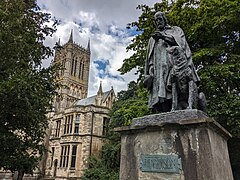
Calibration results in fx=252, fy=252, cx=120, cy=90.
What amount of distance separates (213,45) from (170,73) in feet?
31.6

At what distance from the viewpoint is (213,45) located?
1298cm

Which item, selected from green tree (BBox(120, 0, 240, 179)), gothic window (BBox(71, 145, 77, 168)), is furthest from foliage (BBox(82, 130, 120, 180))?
green tree (BBox(120, 0, 240, 179))

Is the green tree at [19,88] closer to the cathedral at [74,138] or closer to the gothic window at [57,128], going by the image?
the cathedral at [74,138]

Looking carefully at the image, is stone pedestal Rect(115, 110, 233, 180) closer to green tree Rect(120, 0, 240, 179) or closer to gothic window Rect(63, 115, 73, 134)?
green tree Rect(120, 0, 240, 179)

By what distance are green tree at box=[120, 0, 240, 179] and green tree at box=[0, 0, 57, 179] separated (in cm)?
526

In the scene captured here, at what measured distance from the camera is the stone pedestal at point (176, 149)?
3.59 m

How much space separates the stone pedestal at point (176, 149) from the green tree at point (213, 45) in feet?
22.8

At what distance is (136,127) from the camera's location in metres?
4.37

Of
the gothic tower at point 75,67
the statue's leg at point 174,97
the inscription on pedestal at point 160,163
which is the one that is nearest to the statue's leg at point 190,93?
the statue's leg at point 174,97

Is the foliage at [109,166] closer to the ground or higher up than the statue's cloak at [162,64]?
closer to the ground

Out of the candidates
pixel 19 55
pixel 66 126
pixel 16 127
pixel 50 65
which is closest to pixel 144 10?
pixel 50 65

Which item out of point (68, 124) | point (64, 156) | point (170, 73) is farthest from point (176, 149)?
point (68, 124)

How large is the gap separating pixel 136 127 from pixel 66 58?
233 ft

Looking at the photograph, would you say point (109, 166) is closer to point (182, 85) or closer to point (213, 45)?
point (213, 45)
